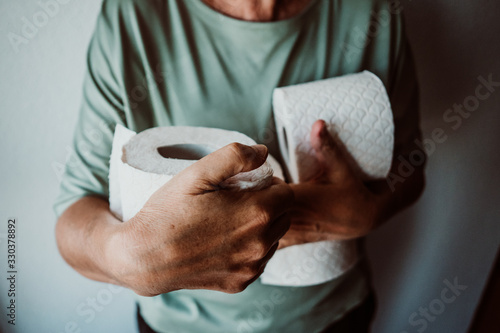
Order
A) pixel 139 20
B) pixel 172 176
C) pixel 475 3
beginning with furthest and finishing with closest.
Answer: pixel 475 3
pixel 139 20
pixel 172 176

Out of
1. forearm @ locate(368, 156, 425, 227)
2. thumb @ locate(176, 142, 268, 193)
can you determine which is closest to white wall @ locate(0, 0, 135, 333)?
thumb @ locate(176, 142, 268, 193)

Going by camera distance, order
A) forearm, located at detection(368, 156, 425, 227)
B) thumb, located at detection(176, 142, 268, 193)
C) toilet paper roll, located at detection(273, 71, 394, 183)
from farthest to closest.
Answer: forearm, located at detection(368, 156, 425, 227), toilet paper roll, located at detection(273, 71, 394, 183), thumb, located at detection(176, 142, 268, 193)

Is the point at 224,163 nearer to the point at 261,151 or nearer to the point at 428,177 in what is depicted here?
the point at 261,151

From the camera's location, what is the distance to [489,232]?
0.72 meters

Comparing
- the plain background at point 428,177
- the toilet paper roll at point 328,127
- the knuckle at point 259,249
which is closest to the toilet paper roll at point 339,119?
the toilet paper roll at point 328,127

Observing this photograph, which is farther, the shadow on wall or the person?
the shadow on wall

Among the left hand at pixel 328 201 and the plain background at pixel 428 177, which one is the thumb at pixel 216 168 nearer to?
the left hand at pixel 328 201

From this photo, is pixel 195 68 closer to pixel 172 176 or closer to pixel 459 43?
pixel 172 176

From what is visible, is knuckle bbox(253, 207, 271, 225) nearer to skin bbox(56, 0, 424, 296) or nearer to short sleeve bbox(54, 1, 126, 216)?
skin bbox(56, 0, 424, 296)

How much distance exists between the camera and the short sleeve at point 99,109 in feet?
1.25

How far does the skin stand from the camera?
0.88ft

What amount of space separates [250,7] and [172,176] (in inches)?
9.7

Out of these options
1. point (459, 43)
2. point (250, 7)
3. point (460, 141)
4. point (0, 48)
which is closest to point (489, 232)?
point (460, 141)

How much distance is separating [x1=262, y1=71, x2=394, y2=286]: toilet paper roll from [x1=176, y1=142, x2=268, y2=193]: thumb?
0.11 m
